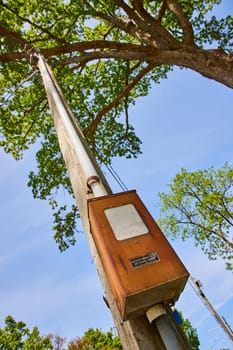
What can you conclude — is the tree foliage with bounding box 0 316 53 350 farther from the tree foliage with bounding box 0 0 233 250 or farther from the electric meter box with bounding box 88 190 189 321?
the electric meter box with bounding box 88 190 189 321

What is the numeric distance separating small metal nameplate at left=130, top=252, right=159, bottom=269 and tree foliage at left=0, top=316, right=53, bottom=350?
22487 mm

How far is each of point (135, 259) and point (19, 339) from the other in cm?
2304

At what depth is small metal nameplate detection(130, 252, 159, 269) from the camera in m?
0.83

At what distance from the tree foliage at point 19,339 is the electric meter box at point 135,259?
22395 mm

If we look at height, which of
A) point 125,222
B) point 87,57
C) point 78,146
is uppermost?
point 87,57

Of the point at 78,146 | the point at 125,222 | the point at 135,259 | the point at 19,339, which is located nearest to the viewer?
the point at 135,259

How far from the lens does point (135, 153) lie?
7.76 m

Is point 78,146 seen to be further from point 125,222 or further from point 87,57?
point 87,57

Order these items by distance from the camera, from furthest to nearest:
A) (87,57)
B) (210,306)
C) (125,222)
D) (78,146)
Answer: (210,306), (87,57), (78,146), (125,222)

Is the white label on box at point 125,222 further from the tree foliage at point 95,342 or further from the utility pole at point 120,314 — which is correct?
the tree foliage at point 95,342

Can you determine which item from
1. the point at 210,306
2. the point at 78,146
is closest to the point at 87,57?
the point at 78,146

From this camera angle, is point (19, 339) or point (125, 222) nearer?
point (125, 222)

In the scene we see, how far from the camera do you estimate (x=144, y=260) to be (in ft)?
2.76

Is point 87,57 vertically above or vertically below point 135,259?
above
